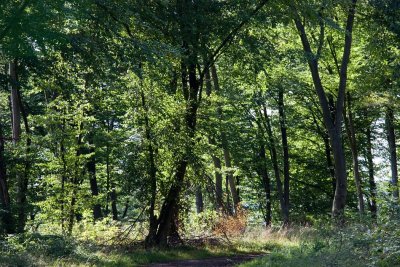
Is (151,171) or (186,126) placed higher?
(186,126)

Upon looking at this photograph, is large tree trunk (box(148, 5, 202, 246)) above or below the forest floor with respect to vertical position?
above

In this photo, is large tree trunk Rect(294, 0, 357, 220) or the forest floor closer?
the forest floor

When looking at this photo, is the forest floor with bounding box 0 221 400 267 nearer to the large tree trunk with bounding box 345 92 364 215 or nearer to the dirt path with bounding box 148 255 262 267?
the dirt path with bounding box 148 255 262 267

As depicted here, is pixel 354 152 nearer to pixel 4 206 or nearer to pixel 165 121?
pixel 165 121

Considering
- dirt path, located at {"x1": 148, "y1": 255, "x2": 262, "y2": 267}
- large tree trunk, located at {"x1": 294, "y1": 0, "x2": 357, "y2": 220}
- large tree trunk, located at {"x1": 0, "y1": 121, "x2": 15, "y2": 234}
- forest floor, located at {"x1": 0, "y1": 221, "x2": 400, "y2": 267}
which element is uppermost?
large tree trunk, located at {"x1": 294, "y1": 0, "x2": 357, "y2": 220}

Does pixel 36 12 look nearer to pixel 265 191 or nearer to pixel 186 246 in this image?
pixel 186 246

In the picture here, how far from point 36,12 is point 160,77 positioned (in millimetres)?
7545

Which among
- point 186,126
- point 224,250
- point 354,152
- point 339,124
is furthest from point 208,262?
point 354,152

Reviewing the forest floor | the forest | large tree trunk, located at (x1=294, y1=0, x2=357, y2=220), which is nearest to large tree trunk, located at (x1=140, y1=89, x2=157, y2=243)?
the forest

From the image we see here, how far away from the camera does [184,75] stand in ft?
57.8

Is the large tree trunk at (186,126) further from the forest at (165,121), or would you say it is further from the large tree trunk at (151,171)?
the large tree trunk at (151,171)

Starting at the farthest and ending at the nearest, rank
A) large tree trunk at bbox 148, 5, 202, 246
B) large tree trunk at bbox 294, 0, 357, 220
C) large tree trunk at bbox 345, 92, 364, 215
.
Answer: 1. large tree trunk at bbox 345, 92, 364, 215
2. large tree trunk at bbox 294, 0, 357, 220
3. large tree trunk at bbox 148, 5, 202, 246

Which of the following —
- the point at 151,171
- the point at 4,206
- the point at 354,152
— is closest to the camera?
the point at 151,171

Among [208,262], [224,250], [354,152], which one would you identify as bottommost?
[208,262]
